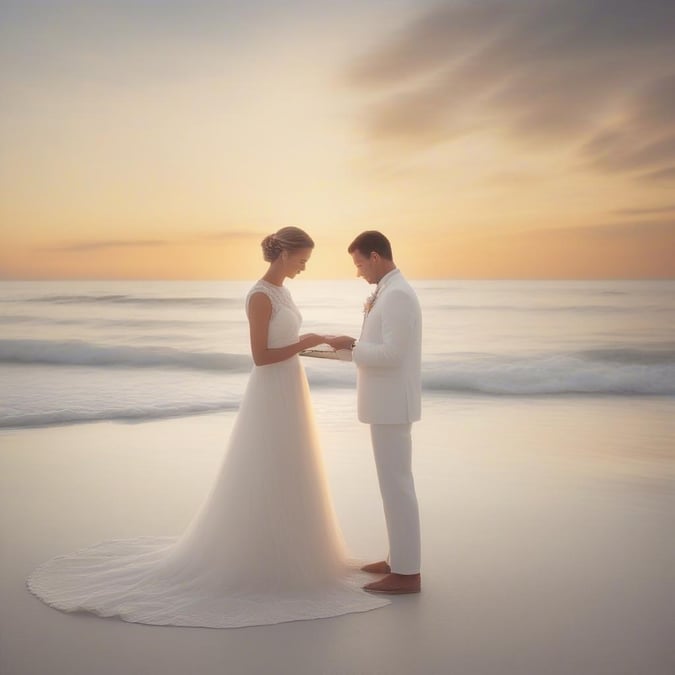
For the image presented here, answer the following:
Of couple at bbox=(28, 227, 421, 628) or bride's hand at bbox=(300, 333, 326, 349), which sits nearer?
couple at bbox=(28, 227, 421, 628)

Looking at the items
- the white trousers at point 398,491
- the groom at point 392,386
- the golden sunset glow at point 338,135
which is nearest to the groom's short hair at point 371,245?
the groom at point 392,386

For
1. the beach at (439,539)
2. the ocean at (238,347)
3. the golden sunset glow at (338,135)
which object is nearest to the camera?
the beach at (439,539)

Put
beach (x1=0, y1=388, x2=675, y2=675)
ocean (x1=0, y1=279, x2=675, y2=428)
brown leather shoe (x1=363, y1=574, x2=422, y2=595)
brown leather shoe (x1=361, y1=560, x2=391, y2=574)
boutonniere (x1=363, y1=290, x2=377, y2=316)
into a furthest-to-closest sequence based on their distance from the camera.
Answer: ocean (x1=0, y1=279, x2=675, y2=428) → brown leather shoe (x1=361, y1=560, x2=391, y2=574) → boutonniere (x1=363, y1=290, x2=377, y2=316) → brown leather shoe (x1=363, y1=574, x2=422, y2=595) → beach (x1=0, y1=388, x2=675, y2=675)

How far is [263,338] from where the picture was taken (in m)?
3.35

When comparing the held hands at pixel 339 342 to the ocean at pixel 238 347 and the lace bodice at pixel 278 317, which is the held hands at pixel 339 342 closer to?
the lace bodice at pixel 278 317

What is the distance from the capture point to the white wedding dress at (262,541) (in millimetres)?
3219

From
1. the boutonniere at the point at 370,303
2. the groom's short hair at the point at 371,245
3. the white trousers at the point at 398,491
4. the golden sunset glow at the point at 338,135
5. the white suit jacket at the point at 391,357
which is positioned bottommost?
the white trousers at the point at 398,491

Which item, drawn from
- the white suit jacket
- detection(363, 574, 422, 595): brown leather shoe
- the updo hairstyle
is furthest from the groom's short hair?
detection(363, 574, 422, 595): brown leather shoe

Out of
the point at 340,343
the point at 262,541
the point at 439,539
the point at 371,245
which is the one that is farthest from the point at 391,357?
the point at 439,539

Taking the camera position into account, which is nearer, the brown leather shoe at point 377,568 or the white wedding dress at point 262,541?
the white wedding dress at point 262,541

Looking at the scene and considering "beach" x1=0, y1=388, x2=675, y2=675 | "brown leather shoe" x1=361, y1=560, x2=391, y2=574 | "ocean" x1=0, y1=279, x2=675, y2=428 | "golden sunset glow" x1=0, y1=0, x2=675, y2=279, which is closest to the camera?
"beach" x1=0, y1=388, x2=675, y2=675

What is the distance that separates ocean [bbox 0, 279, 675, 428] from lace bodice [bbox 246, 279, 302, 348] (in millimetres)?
5122

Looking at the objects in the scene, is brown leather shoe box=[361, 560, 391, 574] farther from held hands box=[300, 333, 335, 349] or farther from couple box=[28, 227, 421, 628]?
held hands box=[300, 333, 335, 349]

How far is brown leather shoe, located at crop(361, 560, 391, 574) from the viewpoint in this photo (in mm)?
3561
